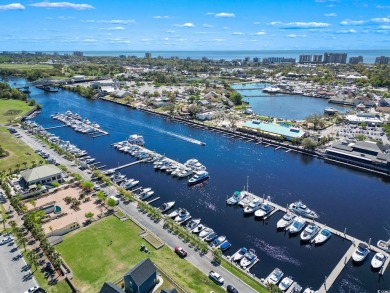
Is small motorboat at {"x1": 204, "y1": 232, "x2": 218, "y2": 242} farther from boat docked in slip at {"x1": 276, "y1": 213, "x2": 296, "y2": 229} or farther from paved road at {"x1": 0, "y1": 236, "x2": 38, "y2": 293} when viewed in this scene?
paved road at {"x1": 0, "y1": 236, "x2": 38, "y2": 293}

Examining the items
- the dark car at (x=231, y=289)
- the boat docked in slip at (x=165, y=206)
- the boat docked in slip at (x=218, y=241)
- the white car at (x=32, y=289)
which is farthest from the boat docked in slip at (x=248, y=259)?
the white car at (x=32, y=289)

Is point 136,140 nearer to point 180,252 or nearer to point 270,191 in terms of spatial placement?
point 270,191

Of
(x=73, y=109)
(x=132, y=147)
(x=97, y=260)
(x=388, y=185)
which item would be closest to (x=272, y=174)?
(x=388, y=185)

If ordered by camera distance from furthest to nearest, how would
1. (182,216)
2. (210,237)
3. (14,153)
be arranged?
(14,153), (182,216), (210,237)

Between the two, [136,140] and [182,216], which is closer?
[182,216]

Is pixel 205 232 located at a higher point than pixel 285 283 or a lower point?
higher

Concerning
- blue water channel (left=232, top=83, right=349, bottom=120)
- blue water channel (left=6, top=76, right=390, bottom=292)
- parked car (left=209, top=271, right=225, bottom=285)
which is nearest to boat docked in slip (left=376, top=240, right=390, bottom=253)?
blue water channel (left=6, top=76, right=390, bottom=292)

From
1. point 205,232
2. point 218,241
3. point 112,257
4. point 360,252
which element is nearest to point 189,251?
point 218,241
